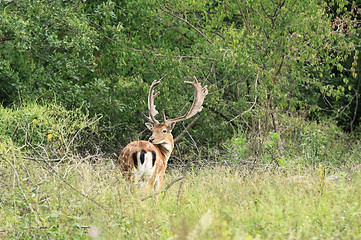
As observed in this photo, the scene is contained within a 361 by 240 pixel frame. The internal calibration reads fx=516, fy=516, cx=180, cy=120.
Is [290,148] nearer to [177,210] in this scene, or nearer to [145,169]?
[145,169]

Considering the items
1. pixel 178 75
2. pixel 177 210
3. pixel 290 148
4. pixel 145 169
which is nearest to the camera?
pixel 177 210

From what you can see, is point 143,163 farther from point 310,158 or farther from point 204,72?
point 204,72

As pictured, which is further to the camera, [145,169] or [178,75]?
[178,75]

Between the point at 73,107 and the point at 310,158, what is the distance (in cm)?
523

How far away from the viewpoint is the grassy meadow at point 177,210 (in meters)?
4.58

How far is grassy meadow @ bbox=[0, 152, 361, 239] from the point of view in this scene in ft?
15.0

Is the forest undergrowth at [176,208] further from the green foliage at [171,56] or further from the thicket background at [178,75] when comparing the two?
the green foliage at [171,56]

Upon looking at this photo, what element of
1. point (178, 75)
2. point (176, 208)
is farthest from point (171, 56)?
point (176, 208)

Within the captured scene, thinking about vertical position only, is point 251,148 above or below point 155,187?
below

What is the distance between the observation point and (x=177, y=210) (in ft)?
19.4

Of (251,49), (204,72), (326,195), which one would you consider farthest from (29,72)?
(326,195)

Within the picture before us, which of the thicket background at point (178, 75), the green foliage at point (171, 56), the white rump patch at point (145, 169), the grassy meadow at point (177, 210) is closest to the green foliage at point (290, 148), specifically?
the thicket background at point (178, 75)

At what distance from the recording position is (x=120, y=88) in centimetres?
1170

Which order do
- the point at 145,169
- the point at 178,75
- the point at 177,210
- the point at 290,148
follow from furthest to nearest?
the point at 178,75 < the point at 290,148 < the point at 145,169 < the point at 177,210
